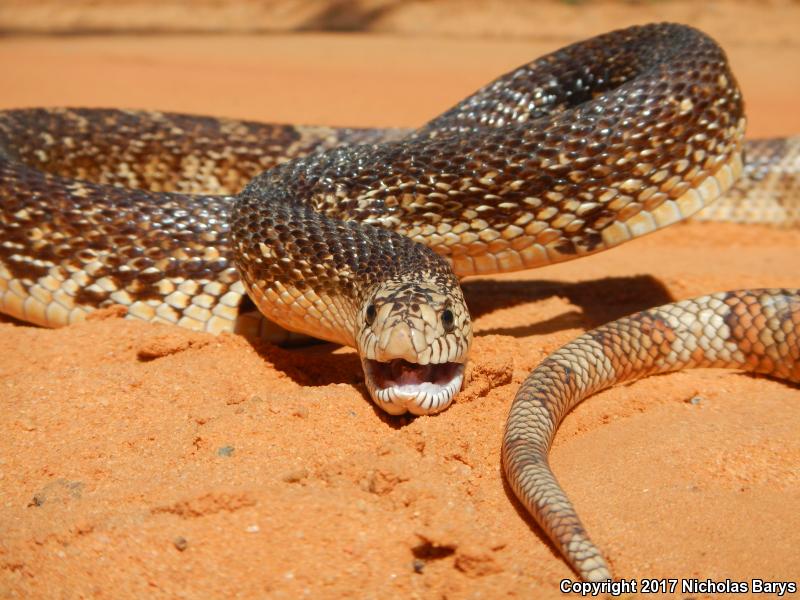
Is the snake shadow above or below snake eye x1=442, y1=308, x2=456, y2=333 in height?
below

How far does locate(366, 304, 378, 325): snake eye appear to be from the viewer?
4461 millimetres

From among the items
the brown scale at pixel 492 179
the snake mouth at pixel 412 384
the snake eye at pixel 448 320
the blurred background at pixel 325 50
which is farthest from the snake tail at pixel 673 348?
the blurred background at pixel 325 50

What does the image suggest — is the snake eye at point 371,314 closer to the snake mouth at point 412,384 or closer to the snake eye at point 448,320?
the snake mouth at point 412,384

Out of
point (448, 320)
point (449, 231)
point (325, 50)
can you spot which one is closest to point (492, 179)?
point (449, 231)

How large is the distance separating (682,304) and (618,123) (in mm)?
1060

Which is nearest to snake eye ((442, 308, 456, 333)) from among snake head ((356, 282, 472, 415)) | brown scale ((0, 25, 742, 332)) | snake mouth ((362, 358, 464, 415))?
snake head ((356, 282, 472, 415))

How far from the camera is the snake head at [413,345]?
4.26 metres

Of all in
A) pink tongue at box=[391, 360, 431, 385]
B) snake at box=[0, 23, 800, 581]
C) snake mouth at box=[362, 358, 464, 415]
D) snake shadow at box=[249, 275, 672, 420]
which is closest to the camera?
snake mouth at box=[362, 358, 464, 415]

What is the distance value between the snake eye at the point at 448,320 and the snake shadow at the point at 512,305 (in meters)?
0.48

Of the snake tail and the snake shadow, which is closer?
the snake tail

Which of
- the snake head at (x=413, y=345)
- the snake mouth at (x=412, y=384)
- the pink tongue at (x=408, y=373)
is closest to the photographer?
the snake head at (x=413, y=345)

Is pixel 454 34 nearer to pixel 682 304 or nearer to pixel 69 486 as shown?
pixel 682 304

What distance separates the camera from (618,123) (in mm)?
5316

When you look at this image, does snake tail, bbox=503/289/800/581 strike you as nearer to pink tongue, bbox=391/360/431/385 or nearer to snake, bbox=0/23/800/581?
snake, bbox=0/23/800/581
